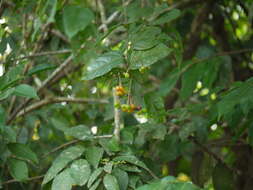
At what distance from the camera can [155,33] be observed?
45.9 inches

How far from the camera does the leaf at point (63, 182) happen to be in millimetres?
1061

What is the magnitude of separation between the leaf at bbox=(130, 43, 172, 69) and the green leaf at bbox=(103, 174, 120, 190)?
27 centimetres

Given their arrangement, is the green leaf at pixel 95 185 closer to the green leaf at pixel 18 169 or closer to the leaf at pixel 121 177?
the leaf at pixel 121 177

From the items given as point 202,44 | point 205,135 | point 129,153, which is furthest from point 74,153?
point 202,44

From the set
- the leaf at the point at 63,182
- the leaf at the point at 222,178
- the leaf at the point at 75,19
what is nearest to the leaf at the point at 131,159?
the leaf at the point at 63,182

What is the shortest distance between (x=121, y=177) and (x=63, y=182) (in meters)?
0.15

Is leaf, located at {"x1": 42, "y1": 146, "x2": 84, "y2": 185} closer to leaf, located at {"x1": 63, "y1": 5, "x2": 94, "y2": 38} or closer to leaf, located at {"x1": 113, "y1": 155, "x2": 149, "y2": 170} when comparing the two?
leaf, located at {"x1": 113, "y1": 155, "x2": 149, "y2": 170}

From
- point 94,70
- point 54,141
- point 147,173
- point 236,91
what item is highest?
point 94,70

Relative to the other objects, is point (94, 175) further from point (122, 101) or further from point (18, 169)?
point (122, 101)

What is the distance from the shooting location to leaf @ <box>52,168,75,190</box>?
3.48 feet

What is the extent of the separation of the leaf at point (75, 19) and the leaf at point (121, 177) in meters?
0.35

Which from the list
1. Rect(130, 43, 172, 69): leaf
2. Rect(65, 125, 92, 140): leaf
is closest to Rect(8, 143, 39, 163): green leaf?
Rect(65, 125, 92, 140): leaf

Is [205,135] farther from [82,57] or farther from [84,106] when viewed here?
[84,106]

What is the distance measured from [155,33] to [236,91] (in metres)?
0.28
